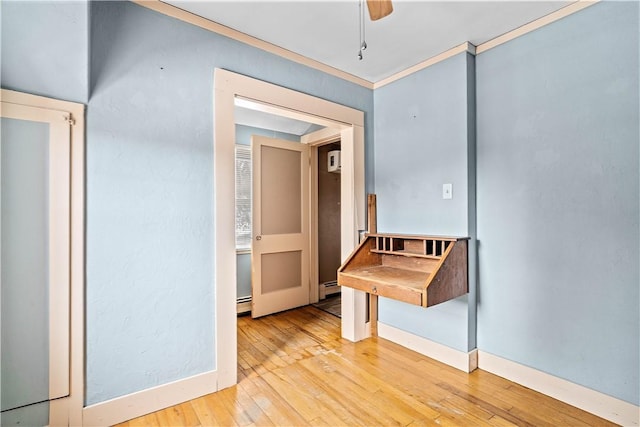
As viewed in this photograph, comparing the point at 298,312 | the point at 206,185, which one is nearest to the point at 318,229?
the point at 298,312

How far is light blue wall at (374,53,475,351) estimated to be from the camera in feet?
8.11

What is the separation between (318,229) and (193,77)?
2.70 meters

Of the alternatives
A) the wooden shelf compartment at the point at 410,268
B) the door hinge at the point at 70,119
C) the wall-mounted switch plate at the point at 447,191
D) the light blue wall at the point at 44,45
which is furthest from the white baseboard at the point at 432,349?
the light blue wall at the point at 44,45

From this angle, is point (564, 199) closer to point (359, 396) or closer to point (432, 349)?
point (432, 349)

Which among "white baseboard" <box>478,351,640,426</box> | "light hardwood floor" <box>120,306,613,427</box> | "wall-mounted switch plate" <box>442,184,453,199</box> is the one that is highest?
"wall-mounted switch plate" <box>442,184,453,199</box>

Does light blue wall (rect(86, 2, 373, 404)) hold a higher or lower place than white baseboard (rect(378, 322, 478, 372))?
higher

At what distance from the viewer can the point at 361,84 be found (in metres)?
3.07

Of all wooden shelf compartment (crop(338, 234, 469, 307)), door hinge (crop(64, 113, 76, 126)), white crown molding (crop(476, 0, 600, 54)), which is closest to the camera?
door hinge (crop(64, 113, 76, 126))

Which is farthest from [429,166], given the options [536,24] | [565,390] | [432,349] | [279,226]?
[279,226]

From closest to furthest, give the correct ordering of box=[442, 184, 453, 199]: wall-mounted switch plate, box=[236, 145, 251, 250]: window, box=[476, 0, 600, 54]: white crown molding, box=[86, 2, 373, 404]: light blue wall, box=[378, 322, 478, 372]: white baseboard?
box=[86, 2, 373, 404]: light blue wall < box=[476, 0, 600, 54]: white crown molding < box=[378, 322, 478, 372]: white baseboard < box=[442, 184, 453, 199]: wall-mounted switch plate < box=[236, 145, 251, 250]: window

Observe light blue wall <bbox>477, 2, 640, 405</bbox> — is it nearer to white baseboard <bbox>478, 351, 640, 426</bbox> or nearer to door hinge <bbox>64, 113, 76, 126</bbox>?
white baseboard <bbox>478, 351, 640, 426</bbox>

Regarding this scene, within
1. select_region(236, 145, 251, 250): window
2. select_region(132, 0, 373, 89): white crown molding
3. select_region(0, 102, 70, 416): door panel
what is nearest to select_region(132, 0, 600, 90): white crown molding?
select_region(132, 0, 373, 89): white crown molding

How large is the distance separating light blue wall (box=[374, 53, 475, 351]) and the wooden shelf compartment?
173mm

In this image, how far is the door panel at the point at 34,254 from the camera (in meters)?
1.56
